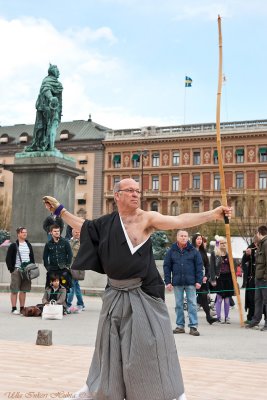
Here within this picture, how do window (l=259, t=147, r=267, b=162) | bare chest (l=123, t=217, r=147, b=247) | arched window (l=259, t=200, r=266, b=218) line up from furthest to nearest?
window (l=259, t=147, r=267, b=162) → arched window (l=259, t=200, r=266, b=218) → bare chest (l=123, t=217, r=147, b=247)

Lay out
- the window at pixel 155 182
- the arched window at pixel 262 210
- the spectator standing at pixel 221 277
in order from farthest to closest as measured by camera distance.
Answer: the window at pixel 155 182, the arched window at pixel 262 210, the spectator standing at pixel 221 277


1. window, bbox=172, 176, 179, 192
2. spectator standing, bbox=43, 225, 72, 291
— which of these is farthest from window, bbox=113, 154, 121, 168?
spectator standing, bbox=43, 225, 72, 291

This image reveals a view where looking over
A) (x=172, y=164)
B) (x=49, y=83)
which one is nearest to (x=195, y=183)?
(x=172, y=164)

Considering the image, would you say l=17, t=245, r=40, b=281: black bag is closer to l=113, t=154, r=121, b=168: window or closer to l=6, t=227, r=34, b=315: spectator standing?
l=6, t=227, r=34, b=315: spectator standing

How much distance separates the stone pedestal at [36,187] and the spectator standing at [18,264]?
5213mm

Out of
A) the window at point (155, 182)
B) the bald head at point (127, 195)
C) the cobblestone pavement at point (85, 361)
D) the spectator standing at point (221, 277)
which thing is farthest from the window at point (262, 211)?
the bald head at point (127, 195)

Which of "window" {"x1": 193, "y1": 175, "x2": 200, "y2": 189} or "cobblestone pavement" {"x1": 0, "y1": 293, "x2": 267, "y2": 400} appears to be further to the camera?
"window" {"x1": 193, "y1": 175, "x2": 200, "y2": 189}

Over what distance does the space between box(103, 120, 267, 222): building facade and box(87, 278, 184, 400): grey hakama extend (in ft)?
211

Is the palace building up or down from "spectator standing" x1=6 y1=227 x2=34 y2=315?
up

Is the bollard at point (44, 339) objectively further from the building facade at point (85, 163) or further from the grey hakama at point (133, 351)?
the building facade at point (85, 163)

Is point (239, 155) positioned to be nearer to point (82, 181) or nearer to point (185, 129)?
point (185, 129)

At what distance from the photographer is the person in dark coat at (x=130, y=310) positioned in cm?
452

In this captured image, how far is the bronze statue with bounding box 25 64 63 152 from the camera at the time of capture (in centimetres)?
1884

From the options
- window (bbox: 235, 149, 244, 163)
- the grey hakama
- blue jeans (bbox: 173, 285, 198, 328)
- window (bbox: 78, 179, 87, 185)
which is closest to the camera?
the grey hakama
